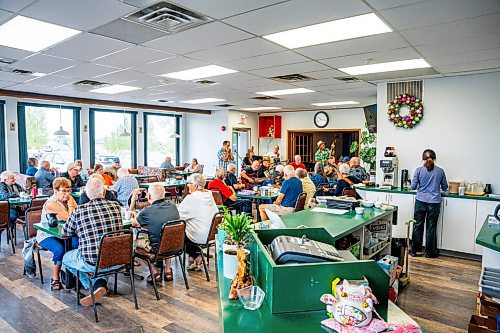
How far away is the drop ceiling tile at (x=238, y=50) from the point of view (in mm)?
3969

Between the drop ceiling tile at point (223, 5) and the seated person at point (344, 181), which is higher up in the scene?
the drop ceiling tile at point (223, 5)

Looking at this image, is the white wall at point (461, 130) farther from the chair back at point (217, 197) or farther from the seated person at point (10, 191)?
the seated person at point (10, 191)

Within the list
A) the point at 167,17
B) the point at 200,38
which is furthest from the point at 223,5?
the point at 200,38

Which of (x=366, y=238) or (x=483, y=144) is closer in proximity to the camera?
(x=366, y=238)

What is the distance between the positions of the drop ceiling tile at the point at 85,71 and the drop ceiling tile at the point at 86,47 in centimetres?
53

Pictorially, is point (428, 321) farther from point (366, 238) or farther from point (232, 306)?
point (232, 306)

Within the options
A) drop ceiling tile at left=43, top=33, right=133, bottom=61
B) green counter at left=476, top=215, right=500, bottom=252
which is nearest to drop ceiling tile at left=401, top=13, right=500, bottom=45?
green counter at left=476, top=215, right=500, bottom=252

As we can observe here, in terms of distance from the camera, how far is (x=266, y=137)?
1323cm

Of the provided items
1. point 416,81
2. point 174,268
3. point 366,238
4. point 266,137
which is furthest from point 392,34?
point 266,137

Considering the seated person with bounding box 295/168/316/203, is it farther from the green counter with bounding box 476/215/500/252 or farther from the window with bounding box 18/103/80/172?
the window with bounding box 18/103/80/172

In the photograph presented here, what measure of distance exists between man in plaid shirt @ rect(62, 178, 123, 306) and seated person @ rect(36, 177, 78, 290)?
0.42 meters

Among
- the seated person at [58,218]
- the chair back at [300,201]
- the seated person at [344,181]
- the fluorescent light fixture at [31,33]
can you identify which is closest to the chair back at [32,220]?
the seated person at [58,218]

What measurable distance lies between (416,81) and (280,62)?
2627 millimetres

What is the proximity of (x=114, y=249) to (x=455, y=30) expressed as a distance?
395 centimetres
